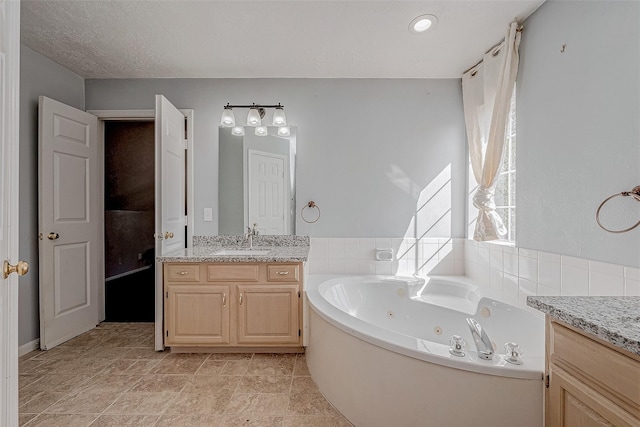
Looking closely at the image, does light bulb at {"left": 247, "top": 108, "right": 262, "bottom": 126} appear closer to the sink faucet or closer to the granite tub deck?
the sink faucet

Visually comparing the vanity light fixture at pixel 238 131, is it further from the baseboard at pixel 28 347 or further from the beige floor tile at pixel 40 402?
the baseboard at pixel 28 347

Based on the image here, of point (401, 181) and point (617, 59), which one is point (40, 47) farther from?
point (617, 59)

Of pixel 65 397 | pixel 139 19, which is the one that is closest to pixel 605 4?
pixel 139 19

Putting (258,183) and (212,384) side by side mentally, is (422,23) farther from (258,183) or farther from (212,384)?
(212,384)

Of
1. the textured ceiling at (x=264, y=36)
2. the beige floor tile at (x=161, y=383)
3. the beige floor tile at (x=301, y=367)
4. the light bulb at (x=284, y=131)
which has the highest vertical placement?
the textured ceiling at (x=264, y=36)

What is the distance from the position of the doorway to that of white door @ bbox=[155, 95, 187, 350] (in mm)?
1751

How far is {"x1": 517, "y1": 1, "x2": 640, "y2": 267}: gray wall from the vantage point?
134 centimetres

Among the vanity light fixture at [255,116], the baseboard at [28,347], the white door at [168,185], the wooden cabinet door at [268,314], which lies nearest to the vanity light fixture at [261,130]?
the vanity light fixture at [255,116]

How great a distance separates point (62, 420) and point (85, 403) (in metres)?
0.14

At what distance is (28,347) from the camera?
7.77 feet

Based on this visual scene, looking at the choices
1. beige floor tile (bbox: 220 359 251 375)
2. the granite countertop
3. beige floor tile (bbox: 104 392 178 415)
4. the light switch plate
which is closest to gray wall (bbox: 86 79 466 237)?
the light switch plate

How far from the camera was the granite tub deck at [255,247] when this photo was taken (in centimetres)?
230

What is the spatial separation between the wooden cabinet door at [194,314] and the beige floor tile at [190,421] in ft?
2.22
